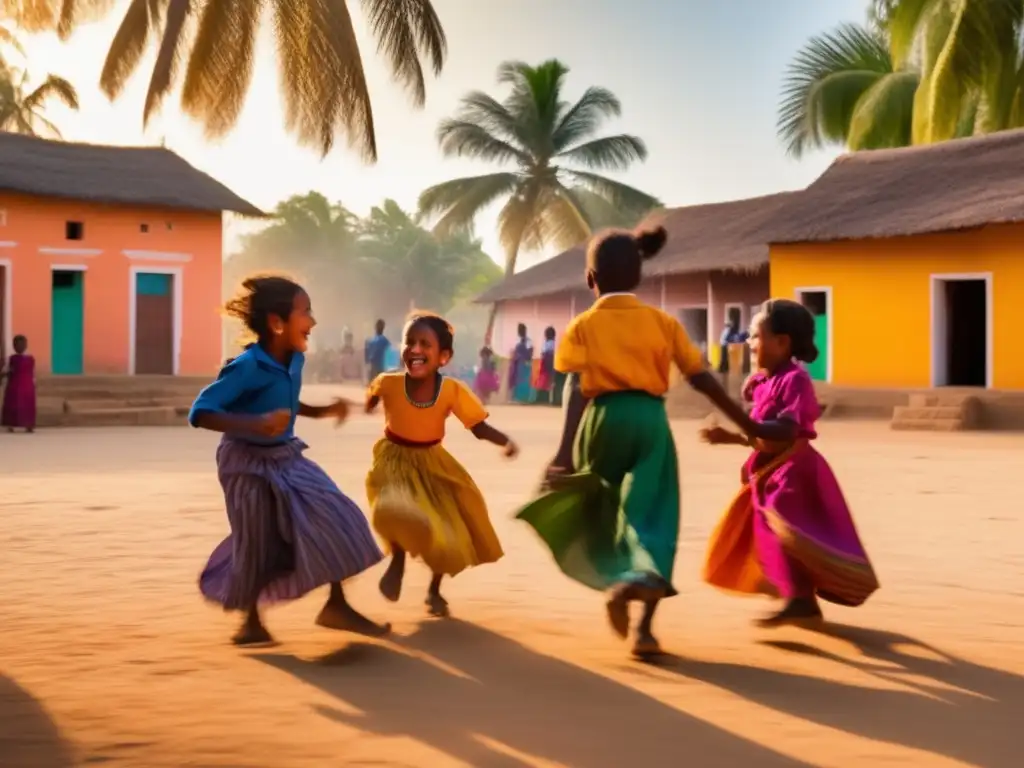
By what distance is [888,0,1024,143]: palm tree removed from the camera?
2541cm

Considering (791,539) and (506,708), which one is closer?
(506,708)

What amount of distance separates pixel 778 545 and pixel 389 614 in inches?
63.5

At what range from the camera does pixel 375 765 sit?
3.42 m

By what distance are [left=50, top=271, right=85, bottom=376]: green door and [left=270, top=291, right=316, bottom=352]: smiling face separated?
21470mm

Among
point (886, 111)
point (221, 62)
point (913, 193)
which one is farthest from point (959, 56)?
point (221, 62)

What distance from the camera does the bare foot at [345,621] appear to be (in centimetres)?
490

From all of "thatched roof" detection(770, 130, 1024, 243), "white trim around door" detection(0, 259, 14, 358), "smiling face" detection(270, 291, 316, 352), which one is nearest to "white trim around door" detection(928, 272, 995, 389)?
"thatched roof" detection(770, 130, 1024, 243)

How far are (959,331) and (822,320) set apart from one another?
2.44 metres

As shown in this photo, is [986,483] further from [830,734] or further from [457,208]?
[457,208]

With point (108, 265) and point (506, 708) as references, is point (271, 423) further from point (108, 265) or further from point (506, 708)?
point (108, 265)

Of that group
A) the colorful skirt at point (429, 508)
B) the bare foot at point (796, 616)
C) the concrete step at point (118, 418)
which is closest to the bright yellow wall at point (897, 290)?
the concrete step at point (118, 418)

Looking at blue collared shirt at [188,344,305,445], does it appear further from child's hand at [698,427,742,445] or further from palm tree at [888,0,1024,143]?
palm tree at [888,0,1024,143]

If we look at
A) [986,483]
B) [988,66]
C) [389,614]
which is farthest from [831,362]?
[389,614]

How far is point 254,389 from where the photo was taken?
16.1 ft
